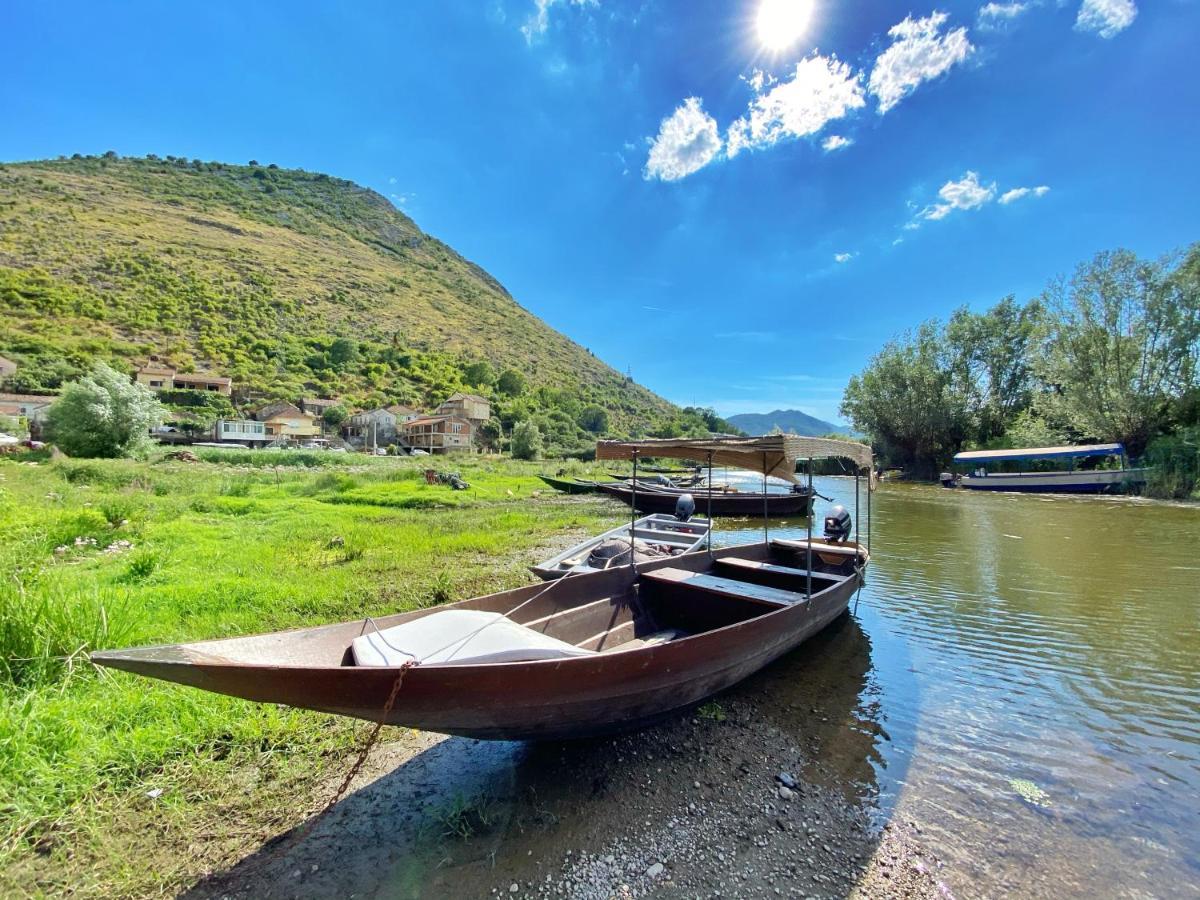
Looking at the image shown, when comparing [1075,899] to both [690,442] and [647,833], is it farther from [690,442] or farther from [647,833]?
[690,442]

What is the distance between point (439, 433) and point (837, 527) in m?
58.0

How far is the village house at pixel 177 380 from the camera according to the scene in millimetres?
54656

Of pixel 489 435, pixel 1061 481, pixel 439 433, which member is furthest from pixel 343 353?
pixel 1061 481

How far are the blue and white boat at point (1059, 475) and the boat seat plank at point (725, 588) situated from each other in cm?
3170

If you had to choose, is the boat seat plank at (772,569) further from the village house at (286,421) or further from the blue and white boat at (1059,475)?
the village house at (286,421)

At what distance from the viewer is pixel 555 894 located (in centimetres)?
270

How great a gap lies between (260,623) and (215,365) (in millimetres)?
78267

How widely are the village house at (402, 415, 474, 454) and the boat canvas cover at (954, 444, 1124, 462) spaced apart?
52234mm

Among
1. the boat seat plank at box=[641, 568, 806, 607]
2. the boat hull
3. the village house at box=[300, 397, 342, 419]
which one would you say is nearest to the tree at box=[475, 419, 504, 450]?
the village house at box=[300, 397, 342, 419]

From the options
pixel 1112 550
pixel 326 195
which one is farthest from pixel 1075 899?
pixel 326 195

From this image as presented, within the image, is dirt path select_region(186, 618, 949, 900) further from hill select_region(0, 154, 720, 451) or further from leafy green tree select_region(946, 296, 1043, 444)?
hill select_region(0, 154, 720, 451)

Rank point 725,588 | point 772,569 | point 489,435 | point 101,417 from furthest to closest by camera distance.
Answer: point 489,435, point 101,417, point 772,569, point 725,588

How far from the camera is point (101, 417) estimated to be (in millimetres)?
24078

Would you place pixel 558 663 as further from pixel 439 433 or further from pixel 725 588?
pixel 439 433
